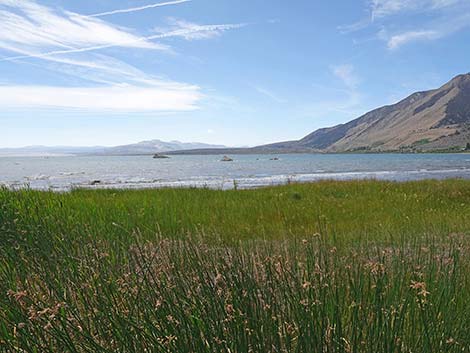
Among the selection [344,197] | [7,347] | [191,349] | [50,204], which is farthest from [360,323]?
[344,197]

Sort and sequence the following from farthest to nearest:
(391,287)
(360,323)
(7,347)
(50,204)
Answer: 1. (50,204)
2. (391,287)
3. (360,323)
4. (7,347)

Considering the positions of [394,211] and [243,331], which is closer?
[243,331]

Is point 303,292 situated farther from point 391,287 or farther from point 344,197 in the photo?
point 344,197

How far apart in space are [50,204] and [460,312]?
8.62m

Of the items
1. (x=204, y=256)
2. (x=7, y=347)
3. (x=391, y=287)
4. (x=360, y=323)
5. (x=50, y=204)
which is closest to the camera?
(x=7, y=347)

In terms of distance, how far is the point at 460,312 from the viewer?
2650mm

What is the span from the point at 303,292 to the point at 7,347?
5.80 feet

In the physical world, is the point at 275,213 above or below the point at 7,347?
below

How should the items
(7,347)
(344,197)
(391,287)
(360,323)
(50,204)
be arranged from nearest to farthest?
(7,347)
(360,323)
(391,287)
(50,204)
(344,197)

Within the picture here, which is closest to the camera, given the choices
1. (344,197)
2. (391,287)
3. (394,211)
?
(391,287)

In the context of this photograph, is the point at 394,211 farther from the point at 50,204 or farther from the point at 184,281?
the point at 184,281

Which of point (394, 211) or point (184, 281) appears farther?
point (394, 211)

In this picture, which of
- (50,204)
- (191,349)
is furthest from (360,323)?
(50,204)

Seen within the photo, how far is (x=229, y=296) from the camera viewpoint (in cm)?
237
